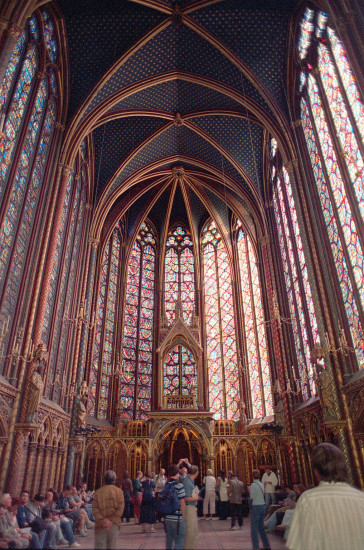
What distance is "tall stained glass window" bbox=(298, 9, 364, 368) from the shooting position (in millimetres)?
10398

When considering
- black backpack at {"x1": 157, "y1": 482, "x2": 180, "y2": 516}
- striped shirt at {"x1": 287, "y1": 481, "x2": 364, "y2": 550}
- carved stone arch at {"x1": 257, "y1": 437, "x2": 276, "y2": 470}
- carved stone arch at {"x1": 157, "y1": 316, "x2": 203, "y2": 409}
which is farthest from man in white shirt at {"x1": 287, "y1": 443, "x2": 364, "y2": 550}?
carved stone arch at {"x1": 157, "y1": 316, "x2": 203, "y2": 409}

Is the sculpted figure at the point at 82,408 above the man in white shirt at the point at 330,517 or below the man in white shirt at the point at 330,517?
above

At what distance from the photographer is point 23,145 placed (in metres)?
12.2

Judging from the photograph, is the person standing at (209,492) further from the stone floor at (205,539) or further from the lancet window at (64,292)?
the lancet window at (64,292)

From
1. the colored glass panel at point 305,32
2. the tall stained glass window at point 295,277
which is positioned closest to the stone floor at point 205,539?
the tall stained glass window at point 295,277

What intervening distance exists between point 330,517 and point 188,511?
12.4ft

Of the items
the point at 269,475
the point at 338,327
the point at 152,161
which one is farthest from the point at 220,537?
the point at 152,161

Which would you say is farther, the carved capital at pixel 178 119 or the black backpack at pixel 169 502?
the carved capital at pixel 178 119

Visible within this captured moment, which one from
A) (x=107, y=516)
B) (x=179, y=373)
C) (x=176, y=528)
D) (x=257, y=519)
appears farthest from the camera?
(x=179, y=373)

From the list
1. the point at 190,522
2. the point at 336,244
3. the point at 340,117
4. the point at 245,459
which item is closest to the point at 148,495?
the point at 190,522

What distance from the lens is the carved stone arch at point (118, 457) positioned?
16891 millimetres

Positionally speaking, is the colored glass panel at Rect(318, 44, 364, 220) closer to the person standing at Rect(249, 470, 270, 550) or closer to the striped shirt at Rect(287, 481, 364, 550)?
the person standing at Rect(249, 470, 270, 550)

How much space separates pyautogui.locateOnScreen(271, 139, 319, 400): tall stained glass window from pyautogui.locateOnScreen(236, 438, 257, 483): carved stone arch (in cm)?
379

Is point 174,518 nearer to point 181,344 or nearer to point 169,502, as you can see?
point 169,502
